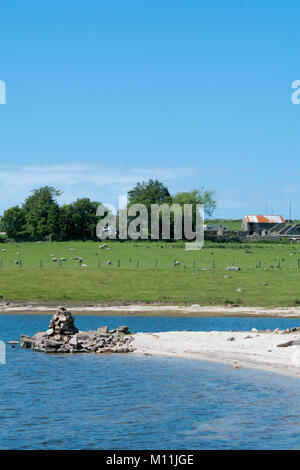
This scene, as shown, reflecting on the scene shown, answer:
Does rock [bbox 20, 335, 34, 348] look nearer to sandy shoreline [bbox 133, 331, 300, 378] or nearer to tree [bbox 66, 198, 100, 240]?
sandy shoreline [bbox 133, 331, 300, 378]

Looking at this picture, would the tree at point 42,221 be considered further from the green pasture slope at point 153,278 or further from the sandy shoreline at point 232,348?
the sandy shoreline at point 232,348

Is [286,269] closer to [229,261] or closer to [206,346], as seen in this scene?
[229,261]

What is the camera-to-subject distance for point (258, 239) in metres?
160

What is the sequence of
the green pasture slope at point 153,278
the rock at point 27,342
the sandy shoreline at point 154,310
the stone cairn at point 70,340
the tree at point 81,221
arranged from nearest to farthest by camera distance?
1. the stone cairn at point 70,340
2. the rock at point 27,342
3. the sandy shoreline at point 154,310
4. the green pasture slope at point 153,278
5. the tree at point 81,221

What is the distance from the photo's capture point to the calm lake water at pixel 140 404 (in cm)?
2662

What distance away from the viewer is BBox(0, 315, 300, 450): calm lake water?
2662 cm

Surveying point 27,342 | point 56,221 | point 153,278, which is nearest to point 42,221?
point 56,221

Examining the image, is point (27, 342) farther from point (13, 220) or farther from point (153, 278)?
point (13, 220)

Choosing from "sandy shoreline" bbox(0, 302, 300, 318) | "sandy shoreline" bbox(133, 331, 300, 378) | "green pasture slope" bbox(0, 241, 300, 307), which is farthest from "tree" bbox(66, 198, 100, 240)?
"sandy shoreline" bbox(133, 331, 300, 378)

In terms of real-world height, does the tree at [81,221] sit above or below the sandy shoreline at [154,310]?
above

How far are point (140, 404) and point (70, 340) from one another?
17.1 metres

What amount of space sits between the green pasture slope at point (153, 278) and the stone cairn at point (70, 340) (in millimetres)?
30546

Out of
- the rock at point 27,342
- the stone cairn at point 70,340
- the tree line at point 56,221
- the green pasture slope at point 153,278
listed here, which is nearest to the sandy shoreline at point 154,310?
the green pasture slope at point 153,278

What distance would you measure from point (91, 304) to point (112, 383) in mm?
42757
